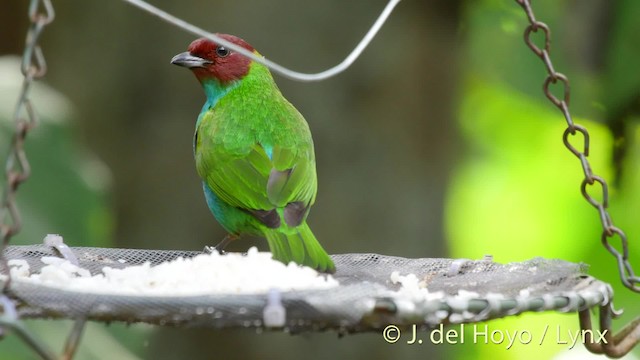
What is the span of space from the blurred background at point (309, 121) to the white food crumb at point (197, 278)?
1.91m

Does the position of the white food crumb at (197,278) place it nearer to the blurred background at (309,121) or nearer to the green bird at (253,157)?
the green bird at (253,157)

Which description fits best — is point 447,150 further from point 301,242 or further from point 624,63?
point 301,242

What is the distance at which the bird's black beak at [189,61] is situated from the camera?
429 centimetres

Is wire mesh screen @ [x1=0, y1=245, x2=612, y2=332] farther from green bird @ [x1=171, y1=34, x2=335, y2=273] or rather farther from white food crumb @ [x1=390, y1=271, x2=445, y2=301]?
green bird @ [x1=171, y1=34, x2=335, y2=273]

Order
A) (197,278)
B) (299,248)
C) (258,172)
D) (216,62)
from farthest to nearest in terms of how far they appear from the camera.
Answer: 1. (216,62)
2. (258,172)
3. (299,248)
4. (197,278)

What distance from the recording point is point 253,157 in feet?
12.8

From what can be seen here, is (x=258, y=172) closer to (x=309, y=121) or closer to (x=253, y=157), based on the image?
(x=253, y=157)

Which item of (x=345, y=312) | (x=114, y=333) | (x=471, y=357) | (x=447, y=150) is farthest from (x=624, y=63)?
(x=345, y=312)

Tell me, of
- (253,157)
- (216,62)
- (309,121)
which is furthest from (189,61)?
(309,121)

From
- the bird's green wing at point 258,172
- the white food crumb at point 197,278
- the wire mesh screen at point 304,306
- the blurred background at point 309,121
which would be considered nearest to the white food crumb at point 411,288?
the wire mesh screen at point 304,306

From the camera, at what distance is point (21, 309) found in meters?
2.26

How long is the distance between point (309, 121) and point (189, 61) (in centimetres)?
93

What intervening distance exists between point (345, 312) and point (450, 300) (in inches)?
10.6

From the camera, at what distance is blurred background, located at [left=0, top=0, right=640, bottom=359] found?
4.81 metres
